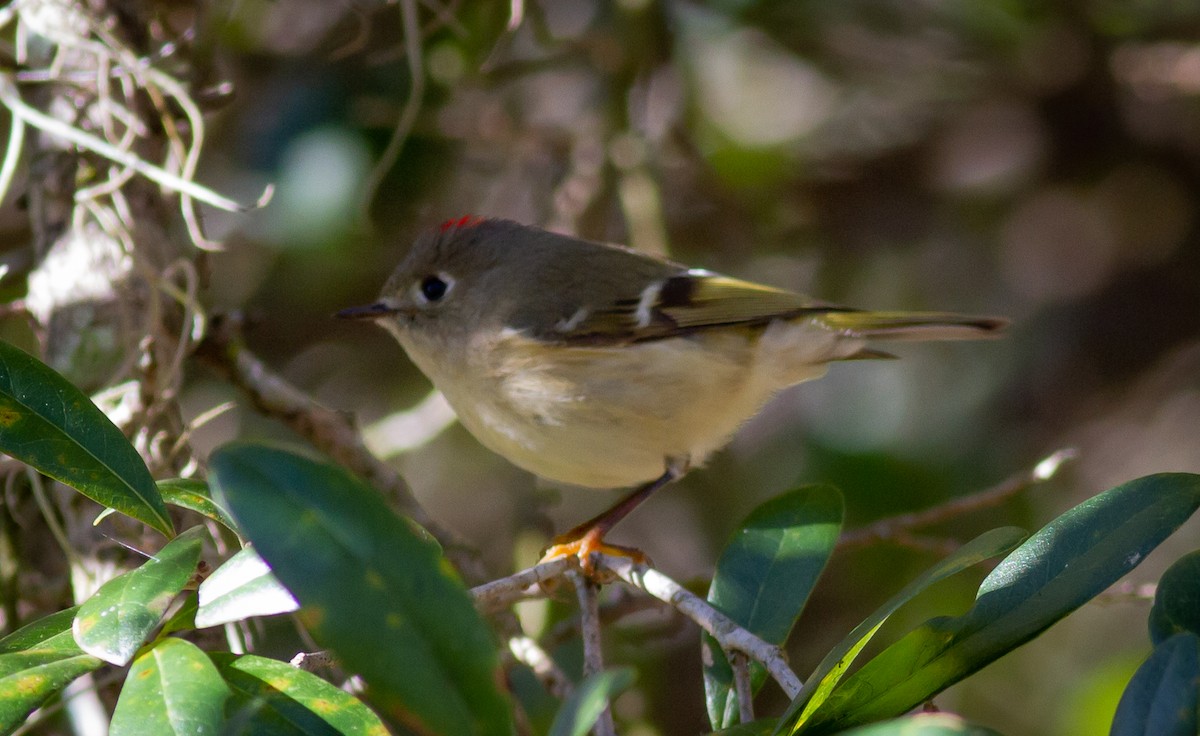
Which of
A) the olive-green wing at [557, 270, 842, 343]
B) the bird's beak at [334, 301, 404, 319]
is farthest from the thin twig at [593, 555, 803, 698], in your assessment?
the bird's beak at [334, 301, 404, 319]

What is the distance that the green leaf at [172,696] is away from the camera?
842mm

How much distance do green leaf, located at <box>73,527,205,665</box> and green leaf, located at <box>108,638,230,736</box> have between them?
0.08 feet

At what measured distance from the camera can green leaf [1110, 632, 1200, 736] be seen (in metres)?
0.76

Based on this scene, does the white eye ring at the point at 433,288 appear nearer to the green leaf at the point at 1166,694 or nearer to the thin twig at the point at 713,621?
the thin twig at the point at 713,621

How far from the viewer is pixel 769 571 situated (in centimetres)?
123

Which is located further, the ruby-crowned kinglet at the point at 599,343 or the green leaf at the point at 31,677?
the ruby-crowned kinglet at the point at 599,343

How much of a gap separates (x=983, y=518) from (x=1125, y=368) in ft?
2.12

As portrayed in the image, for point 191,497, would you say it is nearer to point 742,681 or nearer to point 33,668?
point 33,668

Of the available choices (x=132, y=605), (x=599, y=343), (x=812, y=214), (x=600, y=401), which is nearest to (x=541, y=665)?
(x=600, y=401)

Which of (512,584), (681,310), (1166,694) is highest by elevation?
(1166,694)

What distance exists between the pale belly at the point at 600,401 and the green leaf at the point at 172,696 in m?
1.06

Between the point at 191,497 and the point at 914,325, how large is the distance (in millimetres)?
1468

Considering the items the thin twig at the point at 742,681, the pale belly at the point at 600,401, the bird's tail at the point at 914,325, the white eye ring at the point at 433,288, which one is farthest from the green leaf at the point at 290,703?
the bird's tail at the point at 914,325

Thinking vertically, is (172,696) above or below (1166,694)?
below
